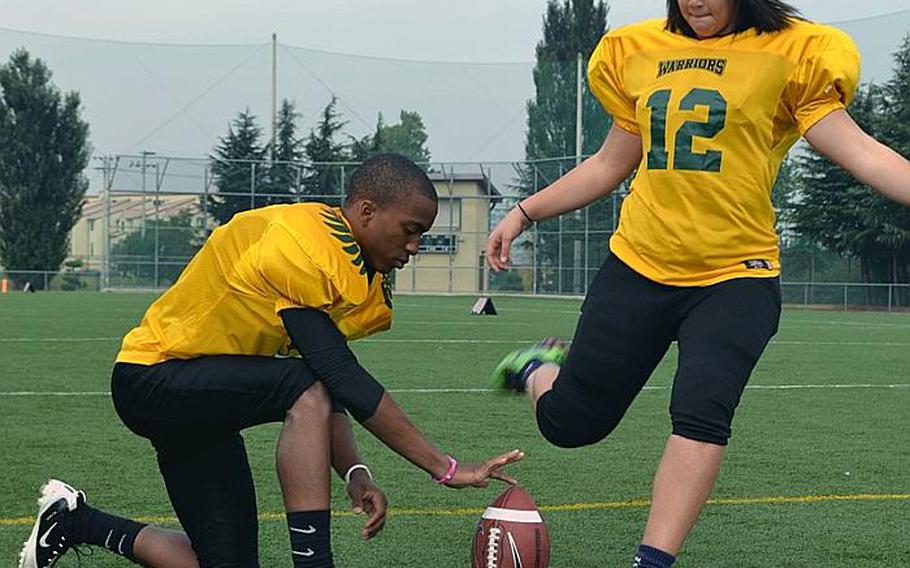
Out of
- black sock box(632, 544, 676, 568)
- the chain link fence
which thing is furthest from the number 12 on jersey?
the chain link fence

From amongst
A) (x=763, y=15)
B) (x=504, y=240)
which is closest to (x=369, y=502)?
(x=504, y=240)

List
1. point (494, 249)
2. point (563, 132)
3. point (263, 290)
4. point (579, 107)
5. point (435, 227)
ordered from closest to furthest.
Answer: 1. point (263, 290)
2. point (494, 249)
3. point (435, 227)
4. point (579, 107)
5. point (563, 132)

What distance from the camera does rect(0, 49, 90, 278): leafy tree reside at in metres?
53.7

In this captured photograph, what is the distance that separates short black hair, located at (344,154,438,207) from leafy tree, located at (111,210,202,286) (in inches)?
1701

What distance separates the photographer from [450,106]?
61.4 m

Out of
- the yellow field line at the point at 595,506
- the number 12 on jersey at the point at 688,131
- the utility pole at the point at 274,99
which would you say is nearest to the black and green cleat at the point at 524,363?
the yellow field line at the point at 595,506

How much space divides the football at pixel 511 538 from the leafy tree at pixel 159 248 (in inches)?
1692

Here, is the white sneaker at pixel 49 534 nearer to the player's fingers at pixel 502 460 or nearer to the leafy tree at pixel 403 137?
the player's fingers at pixel 502 460

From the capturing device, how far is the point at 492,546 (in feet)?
13.7

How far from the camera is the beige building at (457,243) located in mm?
48344

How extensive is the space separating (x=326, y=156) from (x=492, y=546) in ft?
164

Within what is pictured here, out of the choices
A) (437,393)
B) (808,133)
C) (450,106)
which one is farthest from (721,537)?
(450,106)

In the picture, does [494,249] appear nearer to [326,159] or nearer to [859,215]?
[859,215]

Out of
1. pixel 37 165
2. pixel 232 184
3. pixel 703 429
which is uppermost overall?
pixel 37 165
